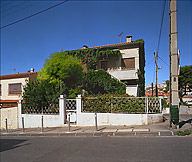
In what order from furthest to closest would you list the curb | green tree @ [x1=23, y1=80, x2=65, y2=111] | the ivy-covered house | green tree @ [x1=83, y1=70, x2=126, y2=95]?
the ivy-covered house → green tree @ [x1=83, y1=70, x2=126, y2=95] → green tree @ [x1=23, y1=80, x2=65, y2=111] → the curb

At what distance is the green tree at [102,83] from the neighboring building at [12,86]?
26.1ft

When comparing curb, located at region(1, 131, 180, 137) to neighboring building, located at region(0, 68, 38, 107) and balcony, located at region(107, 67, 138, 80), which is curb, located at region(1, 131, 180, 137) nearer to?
balcony, located at region(107, 67, 138, 80)

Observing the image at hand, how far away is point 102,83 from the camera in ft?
52.0

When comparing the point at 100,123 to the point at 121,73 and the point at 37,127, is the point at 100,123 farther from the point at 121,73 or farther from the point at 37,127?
the point at 121,73

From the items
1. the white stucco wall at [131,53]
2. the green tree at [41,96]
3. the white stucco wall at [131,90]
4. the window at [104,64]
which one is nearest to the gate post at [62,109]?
the green tree at [41,96]

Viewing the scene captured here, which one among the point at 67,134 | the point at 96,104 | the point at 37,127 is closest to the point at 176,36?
the point at 96,104

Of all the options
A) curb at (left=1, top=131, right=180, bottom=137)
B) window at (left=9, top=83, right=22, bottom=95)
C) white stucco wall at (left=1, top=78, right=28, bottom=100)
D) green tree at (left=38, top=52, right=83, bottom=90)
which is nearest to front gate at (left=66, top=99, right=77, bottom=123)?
curb at (left=1, top=131, right=180, bottom=137)

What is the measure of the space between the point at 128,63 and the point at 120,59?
3.12ft

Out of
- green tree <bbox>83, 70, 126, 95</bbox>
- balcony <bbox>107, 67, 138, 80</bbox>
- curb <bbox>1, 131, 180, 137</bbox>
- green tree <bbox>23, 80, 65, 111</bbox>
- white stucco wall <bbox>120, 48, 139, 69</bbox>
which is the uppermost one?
white stucco wall <bbox>120, 48, 139, 69</bbox>

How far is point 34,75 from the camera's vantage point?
20594 millimetres

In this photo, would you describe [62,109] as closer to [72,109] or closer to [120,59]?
[72,109]

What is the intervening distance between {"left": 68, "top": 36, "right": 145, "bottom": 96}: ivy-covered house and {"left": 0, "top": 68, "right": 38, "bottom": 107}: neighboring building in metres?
7.54

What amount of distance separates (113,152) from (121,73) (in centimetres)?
1282

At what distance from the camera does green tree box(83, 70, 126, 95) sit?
15.5 m
